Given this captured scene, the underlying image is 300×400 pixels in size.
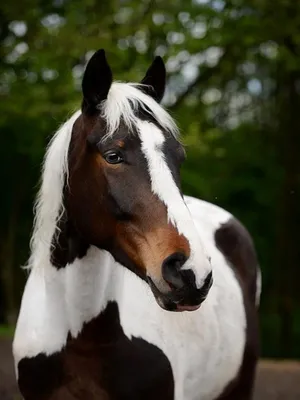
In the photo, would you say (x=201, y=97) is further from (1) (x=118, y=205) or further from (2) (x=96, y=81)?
(1) (x=118, y=205)

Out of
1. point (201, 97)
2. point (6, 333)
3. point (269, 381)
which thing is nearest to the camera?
point (269, 381)

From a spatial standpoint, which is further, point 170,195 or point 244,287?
point 244,287

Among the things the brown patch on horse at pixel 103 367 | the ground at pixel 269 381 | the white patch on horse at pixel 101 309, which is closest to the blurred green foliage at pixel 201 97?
the white patch on horse at pixel 101 309

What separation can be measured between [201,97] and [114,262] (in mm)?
9390

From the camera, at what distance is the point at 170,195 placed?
292 cm

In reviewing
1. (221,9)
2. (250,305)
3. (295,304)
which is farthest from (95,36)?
(295,304)

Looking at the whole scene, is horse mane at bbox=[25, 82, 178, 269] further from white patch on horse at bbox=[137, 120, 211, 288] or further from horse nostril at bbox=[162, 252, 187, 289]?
horse nostril at bbox=[162, 252, 187, 289]

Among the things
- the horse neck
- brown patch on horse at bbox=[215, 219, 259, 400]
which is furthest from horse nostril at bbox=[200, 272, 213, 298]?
brown patch on horse at bbox=[215, 219, 259, 400]

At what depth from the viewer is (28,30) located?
967 cm

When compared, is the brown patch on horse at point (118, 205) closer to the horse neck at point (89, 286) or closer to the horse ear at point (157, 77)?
the horse neck at point (89, 286)

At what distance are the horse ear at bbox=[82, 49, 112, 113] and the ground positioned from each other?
191 inches

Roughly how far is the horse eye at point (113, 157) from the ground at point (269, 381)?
16.1 feet

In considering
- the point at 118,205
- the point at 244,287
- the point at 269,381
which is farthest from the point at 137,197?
the point at 269,381

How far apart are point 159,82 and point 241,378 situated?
2100 millimetres
